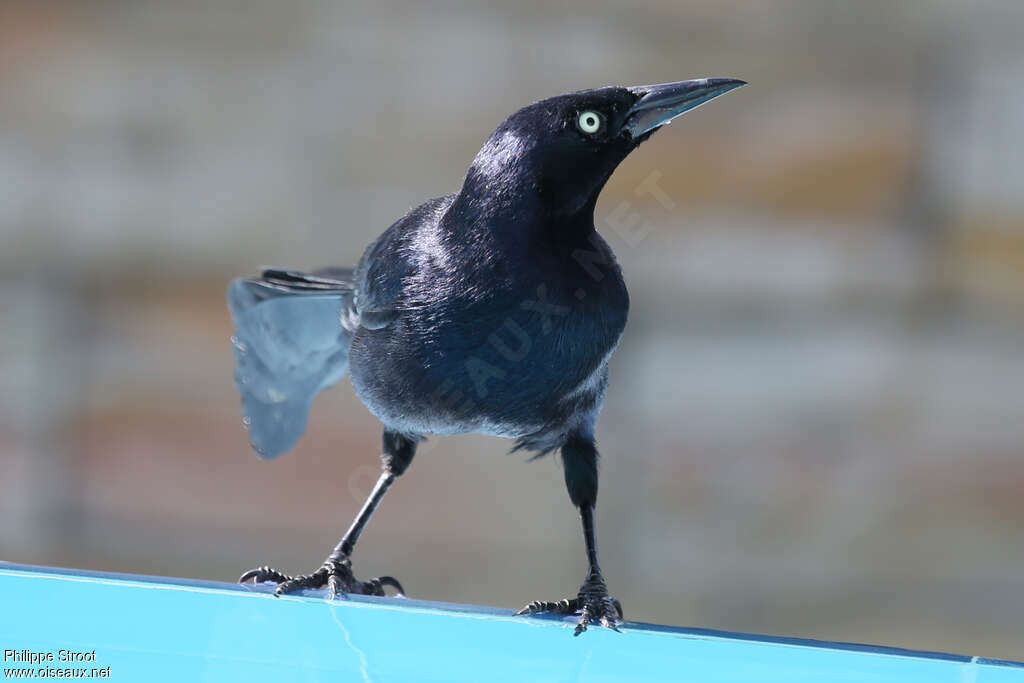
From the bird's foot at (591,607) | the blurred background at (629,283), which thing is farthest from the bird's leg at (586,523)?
the blurred background at (629,283)

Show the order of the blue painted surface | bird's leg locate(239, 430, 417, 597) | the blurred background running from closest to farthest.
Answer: the blue painted surface → bird's leg locate(239, 430, 417, 597) → the blurred background

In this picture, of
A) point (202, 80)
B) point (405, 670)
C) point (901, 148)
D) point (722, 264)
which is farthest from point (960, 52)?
point (405, 670)

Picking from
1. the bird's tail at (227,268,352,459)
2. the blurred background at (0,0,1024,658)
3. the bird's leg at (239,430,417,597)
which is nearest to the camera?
the bird's leg at (239,430,417,597)

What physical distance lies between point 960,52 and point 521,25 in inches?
57.2

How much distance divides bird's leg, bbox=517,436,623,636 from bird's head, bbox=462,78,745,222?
1.47 ft

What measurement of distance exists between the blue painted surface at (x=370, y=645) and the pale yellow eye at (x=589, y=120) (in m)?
0.69

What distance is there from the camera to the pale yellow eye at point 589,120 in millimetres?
1720

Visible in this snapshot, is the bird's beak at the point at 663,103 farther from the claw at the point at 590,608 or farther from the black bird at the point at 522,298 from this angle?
the claw at the point at 590,608

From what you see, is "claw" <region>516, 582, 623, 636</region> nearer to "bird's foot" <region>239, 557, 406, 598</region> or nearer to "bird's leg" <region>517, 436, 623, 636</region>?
"bird's leg" <region>517, 436, 623, 636</region>

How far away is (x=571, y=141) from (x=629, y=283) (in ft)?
8.16

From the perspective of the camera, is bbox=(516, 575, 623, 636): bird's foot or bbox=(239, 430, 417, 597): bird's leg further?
bbox=(239, 430, 417, 597): bird's leg

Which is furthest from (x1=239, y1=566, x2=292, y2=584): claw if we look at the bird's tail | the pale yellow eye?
the pale yellow eye

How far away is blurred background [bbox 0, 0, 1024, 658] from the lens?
408 cm

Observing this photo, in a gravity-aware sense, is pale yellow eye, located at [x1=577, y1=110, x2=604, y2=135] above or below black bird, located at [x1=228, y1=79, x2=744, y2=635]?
above
